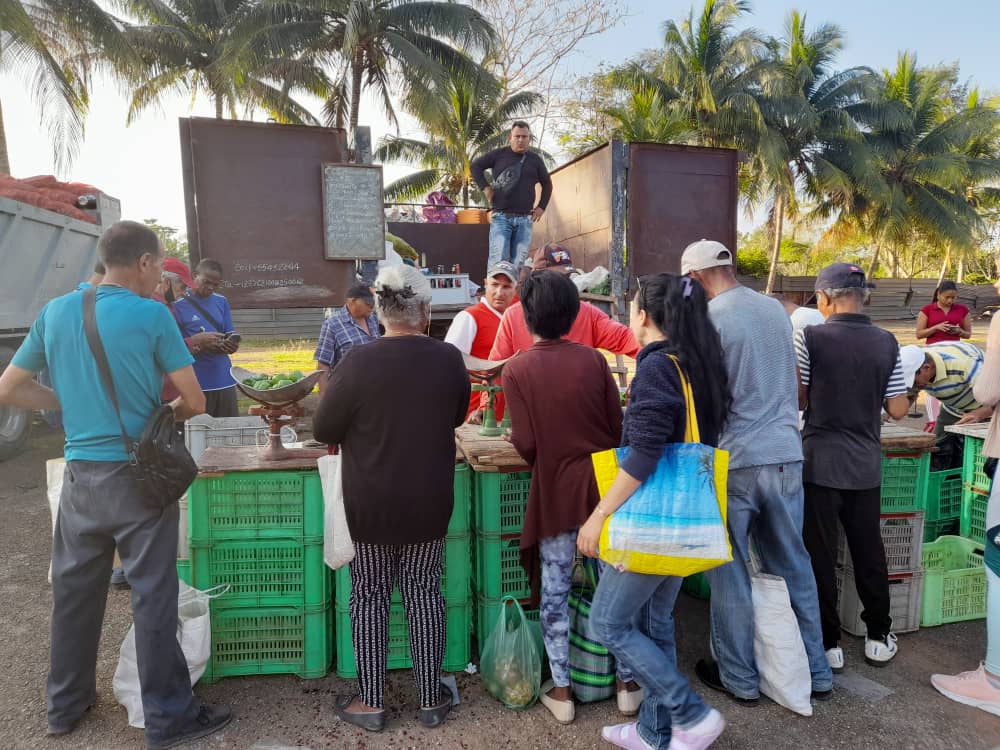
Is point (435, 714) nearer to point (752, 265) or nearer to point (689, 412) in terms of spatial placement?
point (689, 412)

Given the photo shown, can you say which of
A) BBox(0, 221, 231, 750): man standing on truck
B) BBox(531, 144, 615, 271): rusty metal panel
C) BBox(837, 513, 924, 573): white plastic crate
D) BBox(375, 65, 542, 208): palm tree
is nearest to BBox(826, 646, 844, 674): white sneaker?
BBox(837, 513, 924, 573): white plastic crate

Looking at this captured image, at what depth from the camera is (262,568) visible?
306 centimetres

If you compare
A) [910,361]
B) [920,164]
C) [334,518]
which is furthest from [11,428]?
[920,164]

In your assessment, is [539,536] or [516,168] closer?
[539,536]

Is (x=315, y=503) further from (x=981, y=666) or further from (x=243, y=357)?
(x=243, y=357)

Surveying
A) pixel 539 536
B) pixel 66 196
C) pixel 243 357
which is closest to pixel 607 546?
pixel 539 536

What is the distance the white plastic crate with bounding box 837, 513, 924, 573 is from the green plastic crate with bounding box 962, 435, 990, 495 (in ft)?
2.31

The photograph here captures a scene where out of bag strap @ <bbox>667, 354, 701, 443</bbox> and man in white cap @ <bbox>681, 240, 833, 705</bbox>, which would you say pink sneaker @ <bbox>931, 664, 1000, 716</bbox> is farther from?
bag strap @ <bbox>667, 354, 701, 443</bbox>

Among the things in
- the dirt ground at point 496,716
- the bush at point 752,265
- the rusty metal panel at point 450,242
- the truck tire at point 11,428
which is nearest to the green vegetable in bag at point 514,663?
the dirt ground at point 496,716

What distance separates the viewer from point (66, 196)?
332 inches

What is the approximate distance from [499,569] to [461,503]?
0.34m

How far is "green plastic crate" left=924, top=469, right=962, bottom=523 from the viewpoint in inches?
164

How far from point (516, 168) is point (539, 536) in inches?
178

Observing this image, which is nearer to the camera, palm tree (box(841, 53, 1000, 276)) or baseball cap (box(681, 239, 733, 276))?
baseball cap (box(681, 239, 733, 276))
